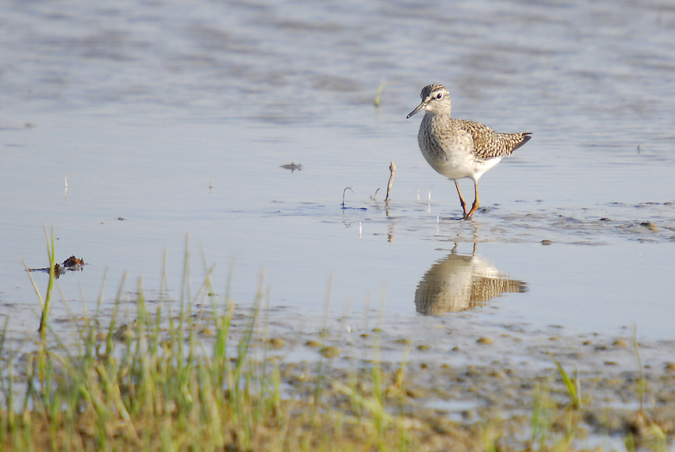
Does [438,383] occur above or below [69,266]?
below

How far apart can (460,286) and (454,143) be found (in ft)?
10.3

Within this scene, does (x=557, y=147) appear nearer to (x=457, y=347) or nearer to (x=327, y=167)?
(x=327, y=167)

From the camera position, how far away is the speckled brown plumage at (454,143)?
914cm

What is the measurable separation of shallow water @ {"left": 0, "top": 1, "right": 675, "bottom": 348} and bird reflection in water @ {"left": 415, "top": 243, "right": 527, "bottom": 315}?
0.03m

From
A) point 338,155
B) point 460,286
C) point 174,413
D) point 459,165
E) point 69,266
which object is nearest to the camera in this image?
point 174,413

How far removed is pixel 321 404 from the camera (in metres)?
4.16

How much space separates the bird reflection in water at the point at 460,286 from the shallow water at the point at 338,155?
3 cm

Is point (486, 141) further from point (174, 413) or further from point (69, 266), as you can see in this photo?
point (174, 413)

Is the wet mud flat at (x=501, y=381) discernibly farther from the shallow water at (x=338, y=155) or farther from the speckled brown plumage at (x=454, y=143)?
the speckled brown plumage at (x=454, y=143)

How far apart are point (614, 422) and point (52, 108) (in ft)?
34.3

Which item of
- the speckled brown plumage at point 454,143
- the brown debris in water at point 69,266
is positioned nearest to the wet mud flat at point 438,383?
the brown debris in water at point 69,266

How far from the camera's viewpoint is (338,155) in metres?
10.8

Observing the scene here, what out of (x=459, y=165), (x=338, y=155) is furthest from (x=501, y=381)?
(x=338, y=155)

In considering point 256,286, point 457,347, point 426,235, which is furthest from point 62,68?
point 457,347
